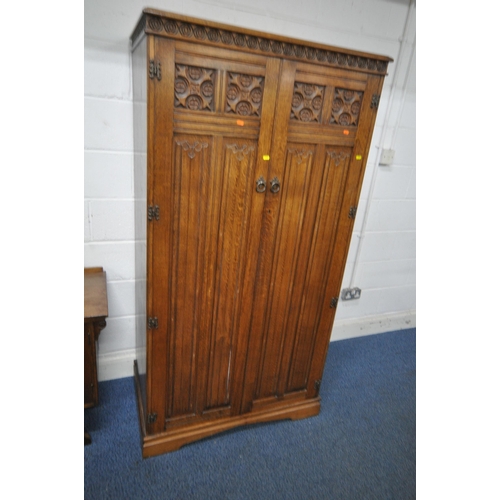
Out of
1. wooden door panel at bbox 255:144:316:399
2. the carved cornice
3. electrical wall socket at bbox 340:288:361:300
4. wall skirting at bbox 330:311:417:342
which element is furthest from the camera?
wall skirting at bbox 330:311:417:342

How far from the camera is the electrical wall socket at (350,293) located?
2633 millimetres

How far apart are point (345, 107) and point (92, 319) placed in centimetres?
140

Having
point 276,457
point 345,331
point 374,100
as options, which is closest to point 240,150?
point 374,100

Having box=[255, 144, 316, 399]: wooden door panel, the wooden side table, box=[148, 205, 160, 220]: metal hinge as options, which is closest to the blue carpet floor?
the wooden side table

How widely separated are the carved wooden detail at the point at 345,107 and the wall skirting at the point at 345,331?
1680 millimetres

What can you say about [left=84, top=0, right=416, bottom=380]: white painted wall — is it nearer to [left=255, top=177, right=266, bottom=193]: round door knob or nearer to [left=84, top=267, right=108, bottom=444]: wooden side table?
[left=84, top=267, right=108, bottom=444]: wooden side table

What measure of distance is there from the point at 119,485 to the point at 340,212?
1557 mm

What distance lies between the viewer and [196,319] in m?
1.56

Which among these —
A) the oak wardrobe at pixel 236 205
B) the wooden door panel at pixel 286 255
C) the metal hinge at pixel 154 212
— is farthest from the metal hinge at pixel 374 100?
the metal hinge at pixel 154 212

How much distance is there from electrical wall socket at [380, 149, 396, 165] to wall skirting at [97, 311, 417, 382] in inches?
47.7

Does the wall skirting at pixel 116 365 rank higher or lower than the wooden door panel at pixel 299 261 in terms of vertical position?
lower

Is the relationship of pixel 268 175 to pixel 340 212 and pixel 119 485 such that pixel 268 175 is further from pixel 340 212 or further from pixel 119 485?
pixel 119 485

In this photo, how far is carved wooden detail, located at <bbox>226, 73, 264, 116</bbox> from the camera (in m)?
1.27

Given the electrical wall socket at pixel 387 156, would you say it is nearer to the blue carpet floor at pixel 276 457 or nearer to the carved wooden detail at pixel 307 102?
the carved wooden detail at pixel 307 102
